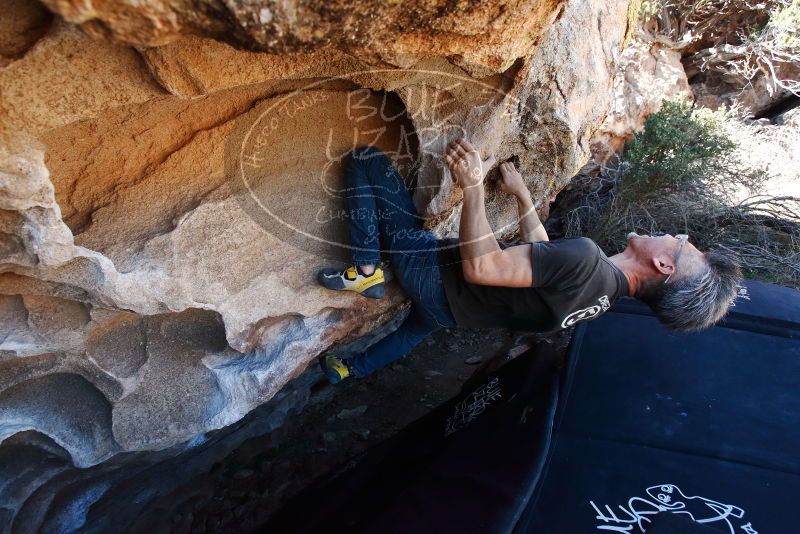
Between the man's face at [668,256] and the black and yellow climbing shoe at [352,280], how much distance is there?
94cm

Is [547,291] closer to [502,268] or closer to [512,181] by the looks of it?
[502,268]

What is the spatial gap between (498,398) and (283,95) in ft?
4.94

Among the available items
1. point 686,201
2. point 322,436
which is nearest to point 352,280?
point 322,436

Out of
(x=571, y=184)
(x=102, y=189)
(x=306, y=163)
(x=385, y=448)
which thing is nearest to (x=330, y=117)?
(x=306, y=163)

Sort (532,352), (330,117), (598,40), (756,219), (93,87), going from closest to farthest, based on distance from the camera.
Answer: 1. (93,87)
2. (330,117)
3. (598,40)
4. (532,352)
5. (756,219)

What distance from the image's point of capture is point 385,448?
270 cm

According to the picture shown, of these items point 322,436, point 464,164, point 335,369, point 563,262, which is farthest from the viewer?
point 322,436

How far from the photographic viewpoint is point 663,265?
75.0 inches

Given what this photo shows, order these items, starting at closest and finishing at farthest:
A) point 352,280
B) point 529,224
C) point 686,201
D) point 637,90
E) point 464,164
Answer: point 464,164
point 352,280
point 529,224
point 686,201
point 637,90

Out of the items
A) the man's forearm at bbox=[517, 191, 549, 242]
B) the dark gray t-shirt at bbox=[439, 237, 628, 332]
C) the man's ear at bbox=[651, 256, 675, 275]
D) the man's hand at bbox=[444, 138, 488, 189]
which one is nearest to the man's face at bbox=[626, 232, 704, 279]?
the man's ear at bbox=[651, 256, 675, 275]

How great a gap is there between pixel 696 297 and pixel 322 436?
7.15 ft

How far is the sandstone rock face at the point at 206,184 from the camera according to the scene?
1225mm

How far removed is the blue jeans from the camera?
203cm

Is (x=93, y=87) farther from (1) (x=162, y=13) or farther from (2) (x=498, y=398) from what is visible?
(2) (x=498, y=398)
